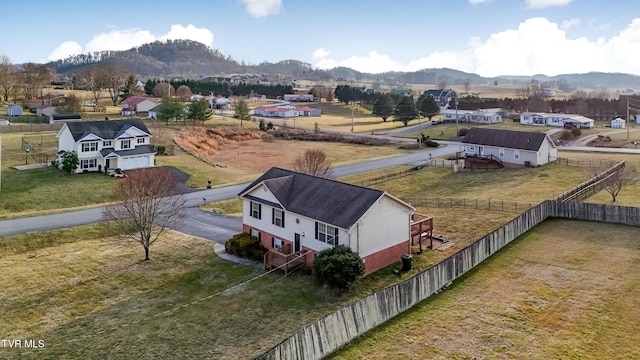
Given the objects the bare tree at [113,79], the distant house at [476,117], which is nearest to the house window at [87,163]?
the distant house at [476,117]

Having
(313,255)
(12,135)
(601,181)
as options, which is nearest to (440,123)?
(601,181)

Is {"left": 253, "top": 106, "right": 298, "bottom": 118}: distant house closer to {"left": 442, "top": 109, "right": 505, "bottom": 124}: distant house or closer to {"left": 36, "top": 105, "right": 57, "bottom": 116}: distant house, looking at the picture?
{"left": 442, "top": 109, "right": 505, "bottom": 124}: distant house

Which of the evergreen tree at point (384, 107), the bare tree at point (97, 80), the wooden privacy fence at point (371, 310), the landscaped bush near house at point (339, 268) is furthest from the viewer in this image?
the evergreen tree at point (384, 107)

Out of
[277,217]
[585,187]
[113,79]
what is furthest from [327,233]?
[113,79]

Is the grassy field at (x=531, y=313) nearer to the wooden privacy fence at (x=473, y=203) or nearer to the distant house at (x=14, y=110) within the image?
the wooden privacy fence at (x=473, y=203)

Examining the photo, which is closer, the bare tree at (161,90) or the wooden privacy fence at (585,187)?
the wooden privacy fence at (585,187)

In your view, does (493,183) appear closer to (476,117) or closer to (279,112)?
(476,117)

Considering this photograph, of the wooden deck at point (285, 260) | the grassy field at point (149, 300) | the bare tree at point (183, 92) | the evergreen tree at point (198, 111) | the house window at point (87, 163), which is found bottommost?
the grassy field at point (149, 300)
